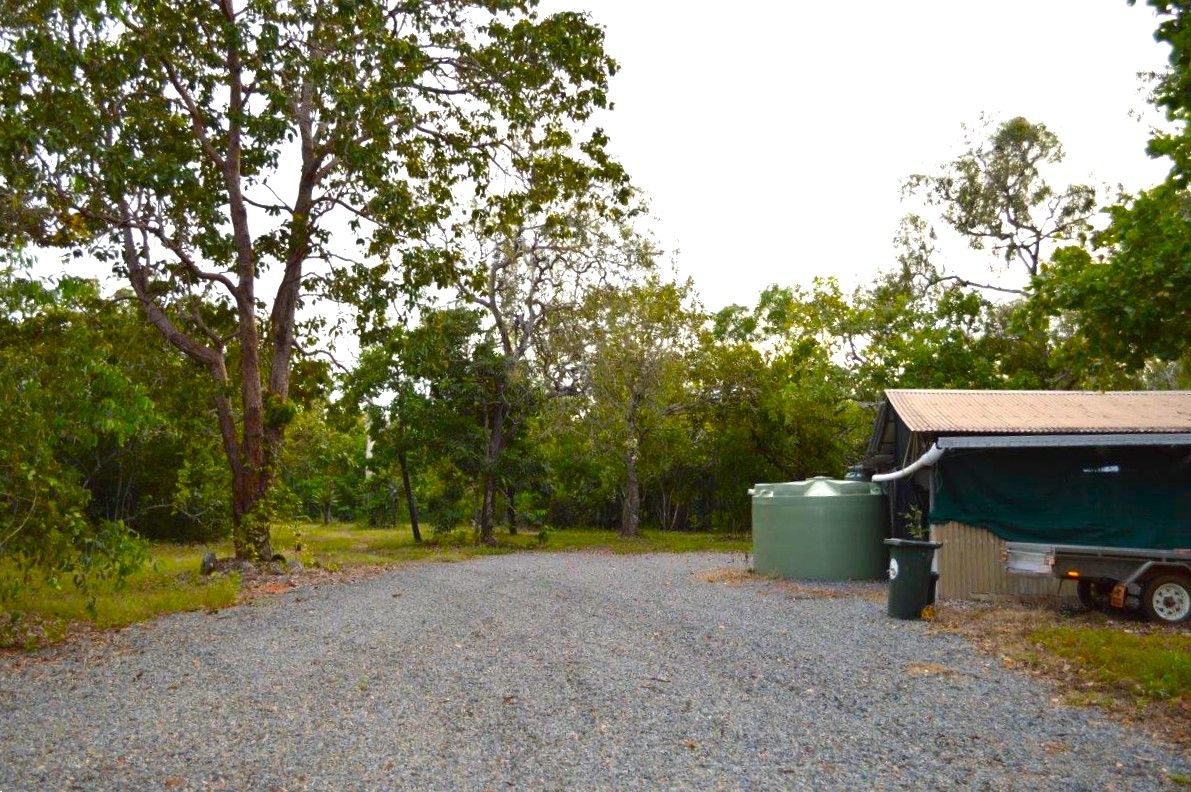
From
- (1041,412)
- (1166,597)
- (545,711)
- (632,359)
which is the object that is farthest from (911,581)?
(632,359)

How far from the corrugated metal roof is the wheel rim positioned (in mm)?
2705

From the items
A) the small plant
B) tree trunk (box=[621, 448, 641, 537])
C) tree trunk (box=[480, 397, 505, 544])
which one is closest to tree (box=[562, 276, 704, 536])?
tree trunk (box=[621, 448, 641, 537])

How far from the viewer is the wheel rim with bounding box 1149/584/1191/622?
11992 mm

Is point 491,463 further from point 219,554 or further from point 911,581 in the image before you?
point 911,581

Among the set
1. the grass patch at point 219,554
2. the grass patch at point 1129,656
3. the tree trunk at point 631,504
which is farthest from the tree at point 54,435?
the tree trunk at point 631,504

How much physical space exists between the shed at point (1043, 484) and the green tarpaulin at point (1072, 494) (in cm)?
1

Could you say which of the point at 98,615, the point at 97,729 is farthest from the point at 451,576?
the point at 97,729

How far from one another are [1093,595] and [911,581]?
9.48 ft

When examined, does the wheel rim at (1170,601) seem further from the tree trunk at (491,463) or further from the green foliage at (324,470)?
the tree trunk at (491,463)

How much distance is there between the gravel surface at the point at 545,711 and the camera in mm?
5586

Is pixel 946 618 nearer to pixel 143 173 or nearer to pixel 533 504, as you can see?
pixel 143 173

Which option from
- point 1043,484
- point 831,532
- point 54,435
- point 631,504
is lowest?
point 831,532

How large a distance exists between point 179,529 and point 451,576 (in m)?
19.5

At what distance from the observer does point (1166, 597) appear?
1209cm
